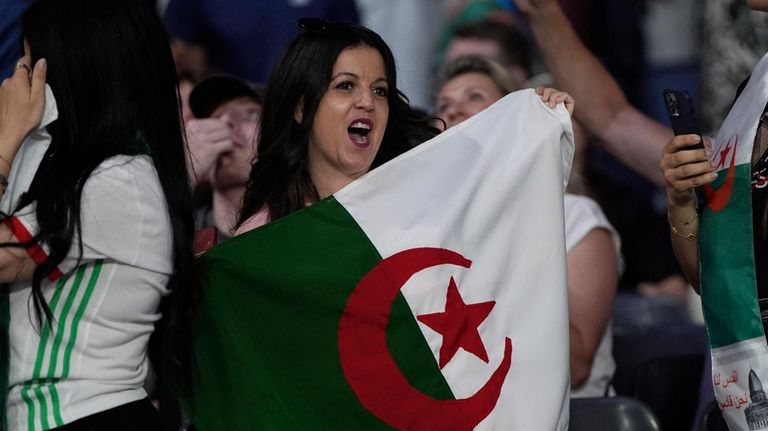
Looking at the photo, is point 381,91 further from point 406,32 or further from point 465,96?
point 406,32

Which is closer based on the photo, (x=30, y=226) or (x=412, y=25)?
(x=30, y=226)

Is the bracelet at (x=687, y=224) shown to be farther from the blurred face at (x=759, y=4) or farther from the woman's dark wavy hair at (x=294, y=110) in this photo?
the woman's dark wavy hair at (x=294, y=110)

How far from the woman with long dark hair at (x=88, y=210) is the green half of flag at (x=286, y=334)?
0.56ft

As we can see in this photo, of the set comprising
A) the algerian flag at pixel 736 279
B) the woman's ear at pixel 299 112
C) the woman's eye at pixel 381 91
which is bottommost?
the algerian flag at pixel 736 279

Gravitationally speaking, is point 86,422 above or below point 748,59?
below

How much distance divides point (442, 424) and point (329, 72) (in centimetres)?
108

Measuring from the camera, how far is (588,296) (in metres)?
4.65

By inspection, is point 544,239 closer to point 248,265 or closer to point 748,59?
point 248,265

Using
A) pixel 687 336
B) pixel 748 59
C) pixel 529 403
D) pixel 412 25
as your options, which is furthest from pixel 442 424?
pixel 412 25

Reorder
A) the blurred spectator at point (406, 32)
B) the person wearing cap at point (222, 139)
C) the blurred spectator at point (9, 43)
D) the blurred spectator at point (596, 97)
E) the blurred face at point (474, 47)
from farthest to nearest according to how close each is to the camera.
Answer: the blurred spectator at point (406, 32)
the blurred face at point (474, 47)
the person wearing cap at point (222, 139)
the blurred spectator at point (596, 97)
the blurred spectator at point (9, 43)

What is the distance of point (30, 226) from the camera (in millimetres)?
3203

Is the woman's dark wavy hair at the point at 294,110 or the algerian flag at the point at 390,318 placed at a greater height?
the woman's dark wavy hair at the point at 294,110

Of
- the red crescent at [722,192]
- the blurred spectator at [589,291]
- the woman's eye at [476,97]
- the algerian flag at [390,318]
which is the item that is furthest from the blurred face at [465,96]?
the red crescent at [722,192]

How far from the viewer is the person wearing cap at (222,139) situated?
460 cm
